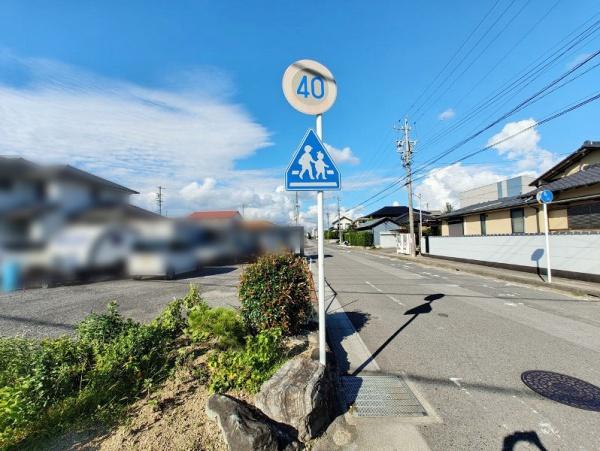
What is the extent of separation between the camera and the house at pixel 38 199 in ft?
6.64

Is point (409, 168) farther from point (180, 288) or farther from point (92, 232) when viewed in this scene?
point (92, 232)

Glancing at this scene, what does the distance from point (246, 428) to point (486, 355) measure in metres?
3.83

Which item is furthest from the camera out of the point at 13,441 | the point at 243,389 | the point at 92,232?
the point at 243,389

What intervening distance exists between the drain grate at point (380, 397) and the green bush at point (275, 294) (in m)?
1.04

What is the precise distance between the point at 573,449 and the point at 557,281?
1005 cm

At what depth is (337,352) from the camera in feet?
14.3

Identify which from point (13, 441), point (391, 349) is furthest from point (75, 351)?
point (391, 349)

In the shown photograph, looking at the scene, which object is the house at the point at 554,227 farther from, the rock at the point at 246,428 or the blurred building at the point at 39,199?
the blurred building at the point at 39,199

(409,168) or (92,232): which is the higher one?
(409,168)

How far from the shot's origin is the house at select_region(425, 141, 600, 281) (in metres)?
10.1

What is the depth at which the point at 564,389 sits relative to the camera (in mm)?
3285

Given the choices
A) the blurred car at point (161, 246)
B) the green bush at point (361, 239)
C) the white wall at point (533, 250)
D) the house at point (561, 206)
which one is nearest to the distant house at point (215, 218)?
the blurred car at point (161, 246)

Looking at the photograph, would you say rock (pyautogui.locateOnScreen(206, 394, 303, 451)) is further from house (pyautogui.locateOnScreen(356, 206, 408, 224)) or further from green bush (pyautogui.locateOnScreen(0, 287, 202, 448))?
house (pyautogui.locateOnScreen(356, 206, 408, 224))

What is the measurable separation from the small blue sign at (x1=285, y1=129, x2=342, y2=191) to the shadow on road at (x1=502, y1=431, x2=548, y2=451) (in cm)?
268
